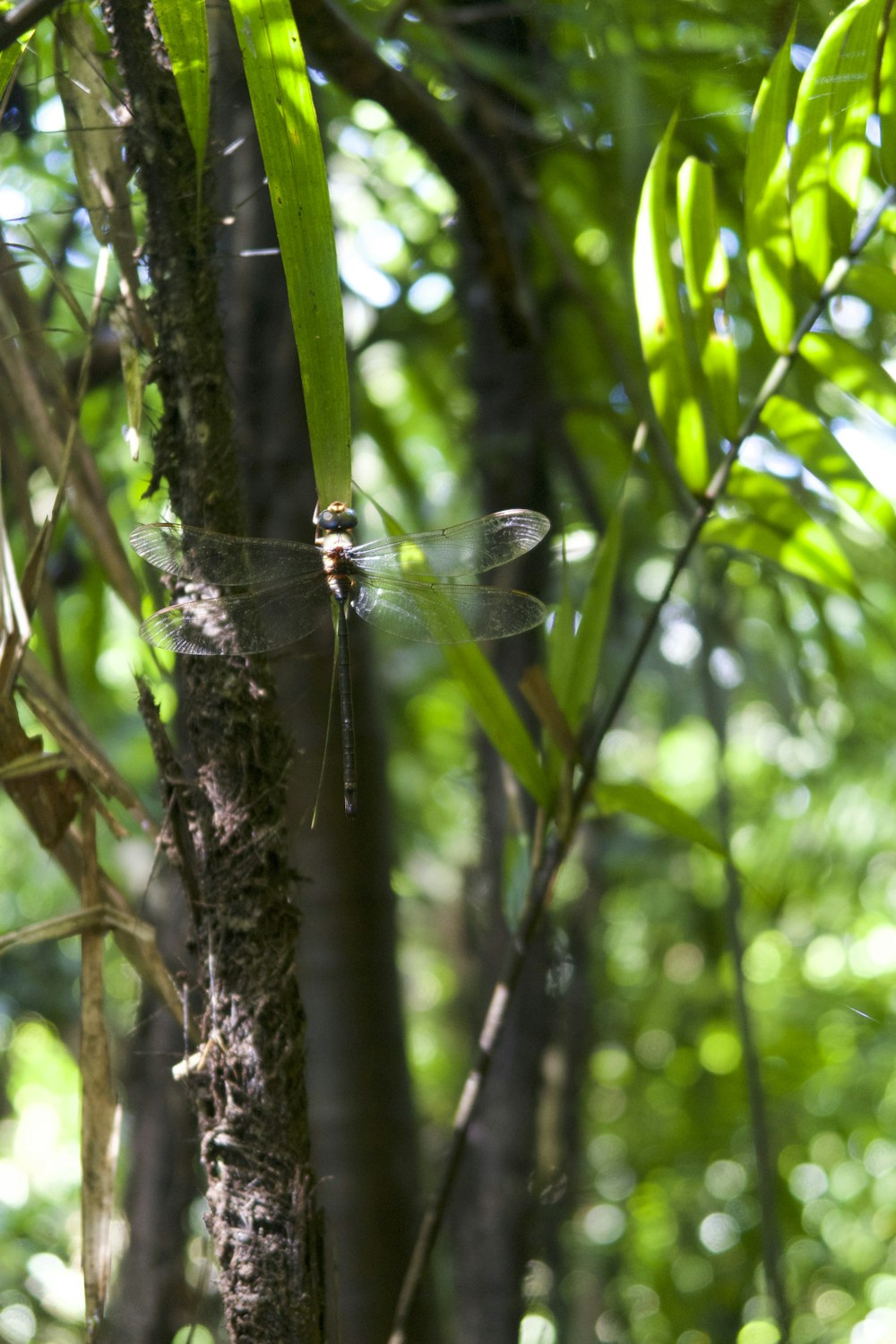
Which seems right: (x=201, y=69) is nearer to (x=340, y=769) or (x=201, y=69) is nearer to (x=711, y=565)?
(x=340, y=769)

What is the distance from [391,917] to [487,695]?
0.44 m

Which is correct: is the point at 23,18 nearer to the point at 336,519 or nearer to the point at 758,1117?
the point at 336,519

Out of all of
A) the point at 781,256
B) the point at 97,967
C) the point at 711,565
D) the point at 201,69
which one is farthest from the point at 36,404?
the point at 711,565

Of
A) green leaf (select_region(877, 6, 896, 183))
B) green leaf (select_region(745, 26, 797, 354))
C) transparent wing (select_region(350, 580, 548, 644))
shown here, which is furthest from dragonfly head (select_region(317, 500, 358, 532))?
green leaf (select_region(877, 6, 896, 183))

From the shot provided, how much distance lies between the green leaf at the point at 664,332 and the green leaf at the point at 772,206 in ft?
0.19

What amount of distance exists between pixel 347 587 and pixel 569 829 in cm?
24

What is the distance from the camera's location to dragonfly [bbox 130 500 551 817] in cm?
60

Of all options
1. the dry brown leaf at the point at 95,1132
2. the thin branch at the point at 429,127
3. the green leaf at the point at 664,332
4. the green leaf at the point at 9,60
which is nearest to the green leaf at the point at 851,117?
the green leaf at the point at 664,332

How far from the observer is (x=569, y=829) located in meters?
0.76

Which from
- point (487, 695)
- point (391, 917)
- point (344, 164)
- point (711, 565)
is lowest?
point (391, 917)

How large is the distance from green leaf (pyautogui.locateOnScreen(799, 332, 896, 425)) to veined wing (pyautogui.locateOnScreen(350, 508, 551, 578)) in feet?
0.82

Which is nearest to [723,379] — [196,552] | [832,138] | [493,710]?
[832,138]

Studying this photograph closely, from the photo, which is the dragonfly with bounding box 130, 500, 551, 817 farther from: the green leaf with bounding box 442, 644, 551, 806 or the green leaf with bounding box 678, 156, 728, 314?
the green leaf with bounding box 678, 156, 728, 314

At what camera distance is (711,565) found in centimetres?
136
